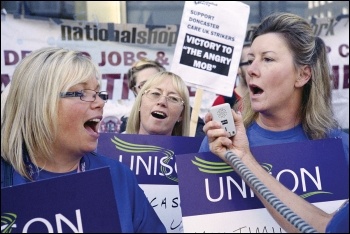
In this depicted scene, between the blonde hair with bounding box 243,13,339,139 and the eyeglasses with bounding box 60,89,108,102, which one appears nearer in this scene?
the eyeglasses with bounding box 60,89,108,102

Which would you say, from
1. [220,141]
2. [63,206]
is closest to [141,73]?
[220,141]

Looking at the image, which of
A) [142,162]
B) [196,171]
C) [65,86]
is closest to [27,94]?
[65,86]

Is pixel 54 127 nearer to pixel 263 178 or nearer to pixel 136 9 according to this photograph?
pixel 263 178

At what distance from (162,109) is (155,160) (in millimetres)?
584

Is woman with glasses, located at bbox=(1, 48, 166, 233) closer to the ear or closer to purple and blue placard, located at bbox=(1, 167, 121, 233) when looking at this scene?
purple and blue placard, located at bbox=(1, 167, 121, 233)

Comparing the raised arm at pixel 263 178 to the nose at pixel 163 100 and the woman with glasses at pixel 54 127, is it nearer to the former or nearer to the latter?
the woman with glasses at pixel 54 127

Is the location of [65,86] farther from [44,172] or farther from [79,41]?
[79,41]

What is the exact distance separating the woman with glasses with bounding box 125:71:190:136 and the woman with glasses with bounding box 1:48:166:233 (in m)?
1.45

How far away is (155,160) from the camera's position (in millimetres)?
3369

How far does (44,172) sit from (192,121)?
74.9 inches

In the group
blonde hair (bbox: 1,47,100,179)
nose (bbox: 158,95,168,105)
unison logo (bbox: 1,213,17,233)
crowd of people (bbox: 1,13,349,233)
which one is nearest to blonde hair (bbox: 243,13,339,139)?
crowd of people (bbox: 1,13,349,233)

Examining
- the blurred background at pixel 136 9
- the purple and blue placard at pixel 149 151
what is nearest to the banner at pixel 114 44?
the blurred background at pixel 136 9

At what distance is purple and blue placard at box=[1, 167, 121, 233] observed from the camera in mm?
2045

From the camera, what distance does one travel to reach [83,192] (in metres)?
2.09
